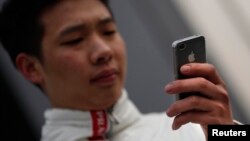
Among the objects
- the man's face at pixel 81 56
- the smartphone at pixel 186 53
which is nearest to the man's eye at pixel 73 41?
the man's face at pixel 81 56

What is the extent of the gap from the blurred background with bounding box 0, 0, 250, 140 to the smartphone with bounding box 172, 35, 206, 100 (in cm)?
37

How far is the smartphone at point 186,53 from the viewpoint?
635mm

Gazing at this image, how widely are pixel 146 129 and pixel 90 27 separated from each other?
249 mm

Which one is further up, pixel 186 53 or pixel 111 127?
pixel 186 53

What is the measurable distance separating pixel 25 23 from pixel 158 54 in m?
0.36

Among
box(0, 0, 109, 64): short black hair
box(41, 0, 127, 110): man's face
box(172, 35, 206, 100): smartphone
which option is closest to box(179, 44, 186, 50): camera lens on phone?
box(172, 35, 206, 100): smartphone

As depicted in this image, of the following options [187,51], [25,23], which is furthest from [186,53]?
[25,23]

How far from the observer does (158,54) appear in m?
1.08

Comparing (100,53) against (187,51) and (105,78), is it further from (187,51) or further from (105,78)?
(187,51)

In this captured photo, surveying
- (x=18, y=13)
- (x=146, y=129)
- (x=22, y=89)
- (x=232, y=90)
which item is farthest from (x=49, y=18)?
(x=232, y=90)

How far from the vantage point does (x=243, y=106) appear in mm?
1177

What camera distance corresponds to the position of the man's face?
850 millimetres

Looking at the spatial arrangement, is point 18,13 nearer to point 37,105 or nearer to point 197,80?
point 37,105

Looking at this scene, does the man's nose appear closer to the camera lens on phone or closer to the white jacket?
the white jacket
